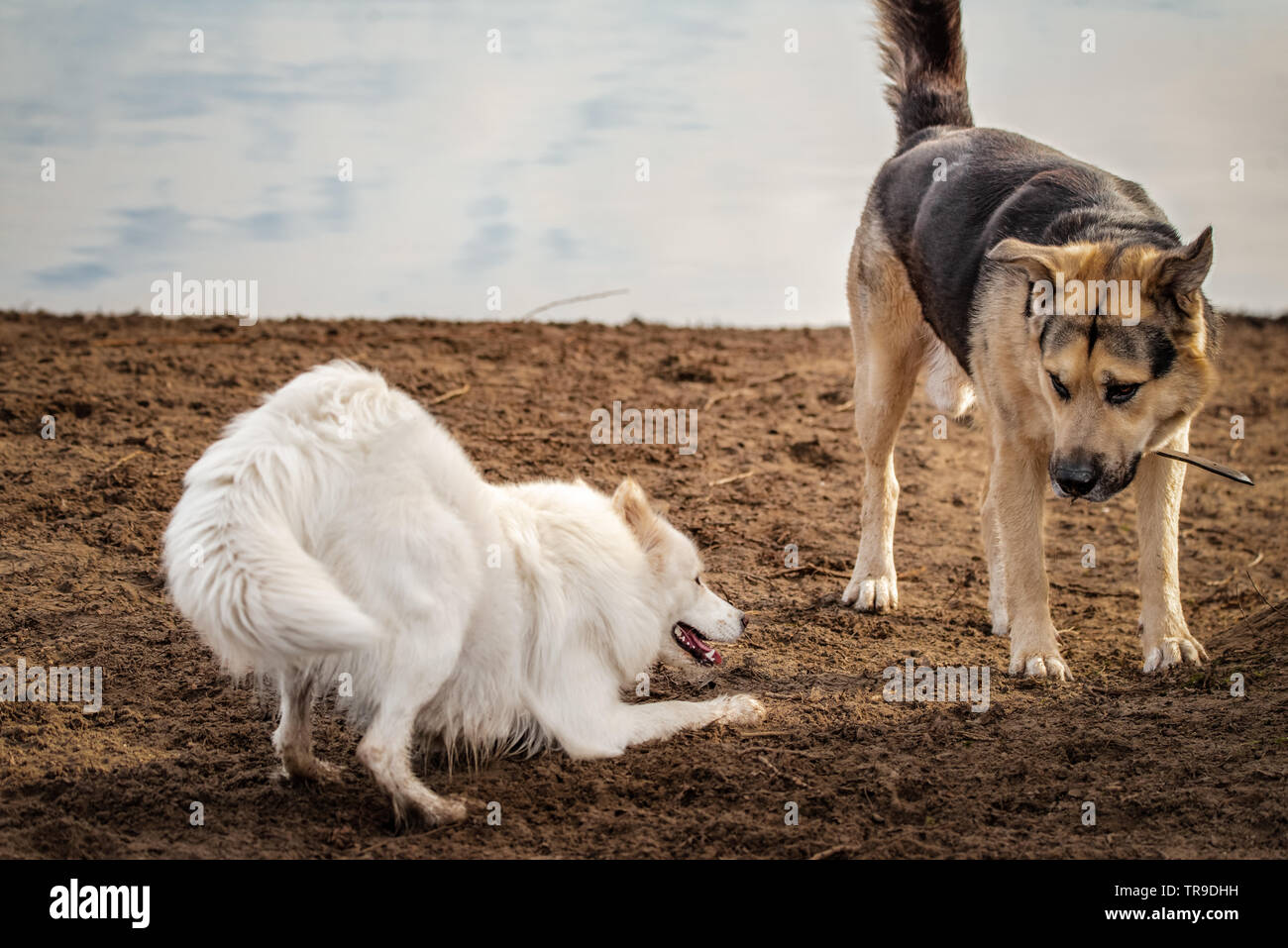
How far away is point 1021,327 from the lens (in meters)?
5.25

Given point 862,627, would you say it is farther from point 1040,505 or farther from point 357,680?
point 357,680

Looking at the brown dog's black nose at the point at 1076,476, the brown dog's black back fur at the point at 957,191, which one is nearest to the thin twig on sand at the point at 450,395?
the brown dog's black back fur at the point at 957,191

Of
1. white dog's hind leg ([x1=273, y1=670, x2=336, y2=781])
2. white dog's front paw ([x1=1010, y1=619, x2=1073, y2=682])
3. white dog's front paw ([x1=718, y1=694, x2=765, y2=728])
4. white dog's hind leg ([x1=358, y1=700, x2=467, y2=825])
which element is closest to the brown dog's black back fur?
white dog's front paw ([x1=1010, y1=619, x2=1073, y2=682])

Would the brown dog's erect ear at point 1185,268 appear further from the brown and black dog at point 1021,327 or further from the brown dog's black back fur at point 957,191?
the brown dog's black back fur at point 957,191

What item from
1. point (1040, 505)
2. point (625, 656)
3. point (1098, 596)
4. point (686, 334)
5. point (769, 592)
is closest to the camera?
point (625, 656)

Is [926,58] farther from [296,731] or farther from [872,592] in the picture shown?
[296,731]

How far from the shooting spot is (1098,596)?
285 inches

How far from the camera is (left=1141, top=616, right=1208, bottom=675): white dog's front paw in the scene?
5426mm

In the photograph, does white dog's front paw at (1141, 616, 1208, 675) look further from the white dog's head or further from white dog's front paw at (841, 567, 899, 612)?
the white dog's head

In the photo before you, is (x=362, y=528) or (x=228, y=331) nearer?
(x=362, y=528)

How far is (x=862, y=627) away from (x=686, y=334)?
657 centimetres

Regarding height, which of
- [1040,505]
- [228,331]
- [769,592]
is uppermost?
[228,331]
